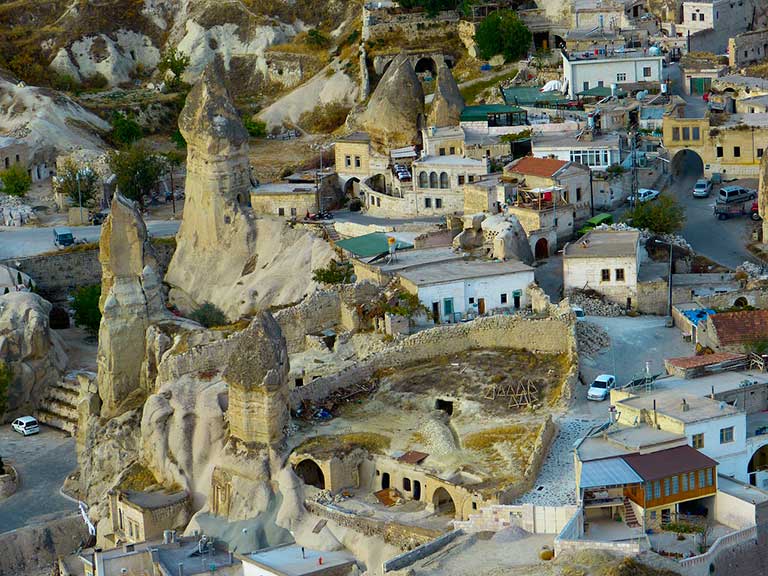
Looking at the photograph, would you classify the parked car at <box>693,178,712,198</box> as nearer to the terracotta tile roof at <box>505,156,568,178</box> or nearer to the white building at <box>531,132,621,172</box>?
the white building at <box>531,132,621,172</box>

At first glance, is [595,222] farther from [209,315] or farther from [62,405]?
[62,405]

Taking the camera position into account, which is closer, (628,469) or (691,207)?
(628,469)

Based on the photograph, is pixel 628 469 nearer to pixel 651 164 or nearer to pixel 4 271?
pixel 651 164

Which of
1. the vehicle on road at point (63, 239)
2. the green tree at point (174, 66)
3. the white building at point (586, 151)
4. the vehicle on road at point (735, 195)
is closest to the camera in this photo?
the vehicle on road at point (735, 195)

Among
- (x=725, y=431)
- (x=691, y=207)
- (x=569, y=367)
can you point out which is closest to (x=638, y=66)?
(x=691, y=207)

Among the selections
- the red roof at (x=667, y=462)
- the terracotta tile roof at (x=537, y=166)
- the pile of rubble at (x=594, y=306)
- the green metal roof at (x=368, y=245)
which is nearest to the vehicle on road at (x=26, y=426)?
the green metal roof at (x=368, y=245)

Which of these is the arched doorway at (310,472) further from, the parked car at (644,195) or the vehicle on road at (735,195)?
the vehicle on road at (735,195)
